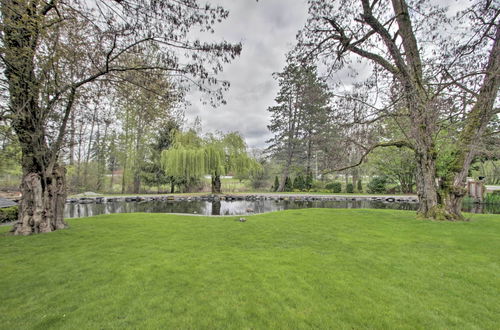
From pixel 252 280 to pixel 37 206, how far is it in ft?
15.3

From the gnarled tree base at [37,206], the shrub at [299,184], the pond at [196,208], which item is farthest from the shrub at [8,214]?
the shrub at [299,184]

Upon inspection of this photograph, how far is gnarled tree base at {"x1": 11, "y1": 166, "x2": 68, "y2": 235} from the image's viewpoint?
4078 mm

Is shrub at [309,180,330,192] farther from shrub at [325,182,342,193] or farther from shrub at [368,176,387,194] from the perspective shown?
shrub at [368,176,387,194]

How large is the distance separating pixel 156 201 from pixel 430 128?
11954 millimetres

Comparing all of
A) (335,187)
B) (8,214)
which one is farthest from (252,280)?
(335,187)

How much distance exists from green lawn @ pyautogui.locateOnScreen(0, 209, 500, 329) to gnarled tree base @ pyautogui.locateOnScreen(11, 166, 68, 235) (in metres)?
0.35

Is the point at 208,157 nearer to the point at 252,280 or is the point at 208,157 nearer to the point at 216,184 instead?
the point at 216,184

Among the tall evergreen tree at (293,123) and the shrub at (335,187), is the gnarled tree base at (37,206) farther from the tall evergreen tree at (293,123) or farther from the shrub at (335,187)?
the shrub at (335,187)

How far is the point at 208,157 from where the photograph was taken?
41.8 feet

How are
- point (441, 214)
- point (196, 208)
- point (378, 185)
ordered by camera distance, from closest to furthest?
point (441, 214), point (196, 208), point (378, 185)

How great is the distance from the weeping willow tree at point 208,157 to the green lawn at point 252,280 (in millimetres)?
8260

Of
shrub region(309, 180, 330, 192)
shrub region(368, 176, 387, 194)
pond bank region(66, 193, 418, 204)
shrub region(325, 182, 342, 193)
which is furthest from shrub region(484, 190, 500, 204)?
shrub region(309, 180, 330, 192)

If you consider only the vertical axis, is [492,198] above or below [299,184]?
below

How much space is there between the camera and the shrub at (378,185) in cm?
1572
